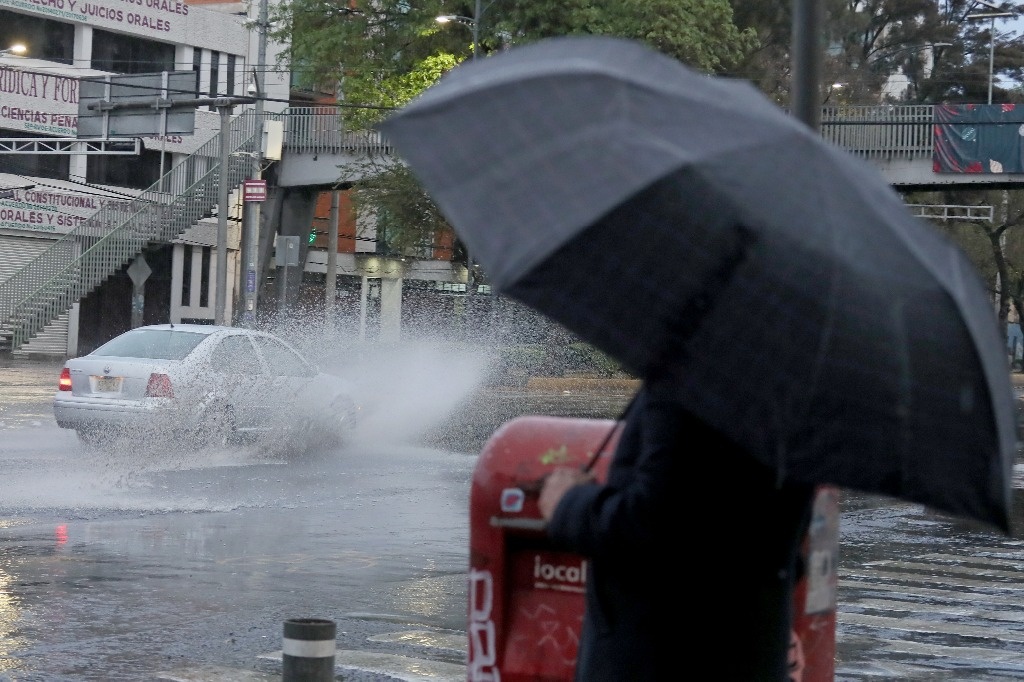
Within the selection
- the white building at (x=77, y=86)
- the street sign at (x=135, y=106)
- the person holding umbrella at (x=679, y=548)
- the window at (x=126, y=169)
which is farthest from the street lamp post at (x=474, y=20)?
the person holding umbrella at (x=679, y=548)

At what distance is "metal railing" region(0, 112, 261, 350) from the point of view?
43250mm

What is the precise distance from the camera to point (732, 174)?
2.74 m

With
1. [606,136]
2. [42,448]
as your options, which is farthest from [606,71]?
[42,448]

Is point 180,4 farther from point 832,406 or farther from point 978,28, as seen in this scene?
point 832,406

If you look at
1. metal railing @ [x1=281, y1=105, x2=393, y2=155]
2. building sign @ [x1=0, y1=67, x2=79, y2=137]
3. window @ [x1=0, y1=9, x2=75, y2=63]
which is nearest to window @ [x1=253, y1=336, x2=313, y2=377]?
metal railing @ [x1=281, y1=105, x2=393, y2=155]

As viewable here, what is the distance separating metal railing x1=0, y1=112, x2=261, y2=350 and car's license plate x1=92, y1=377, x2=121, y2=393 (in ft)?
83.5

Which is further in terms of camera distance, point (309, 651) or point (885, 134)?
point (885, 134)

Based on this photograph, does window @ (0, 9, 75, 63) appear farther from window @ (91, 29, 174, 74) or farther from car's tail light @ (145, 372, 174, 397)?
car's tail light @ (145, 372, 174, 397)

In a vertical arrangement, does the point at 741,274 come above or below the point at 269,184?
below

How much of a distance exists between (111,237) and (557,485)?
43039 mm

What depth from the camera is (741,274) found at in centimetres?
271

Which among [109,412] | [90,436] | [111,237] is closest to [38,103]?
[111,237]

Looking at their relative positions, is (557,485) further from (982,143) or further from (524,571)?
(982,143)

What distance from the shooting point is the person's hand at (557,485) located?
3.11 m
